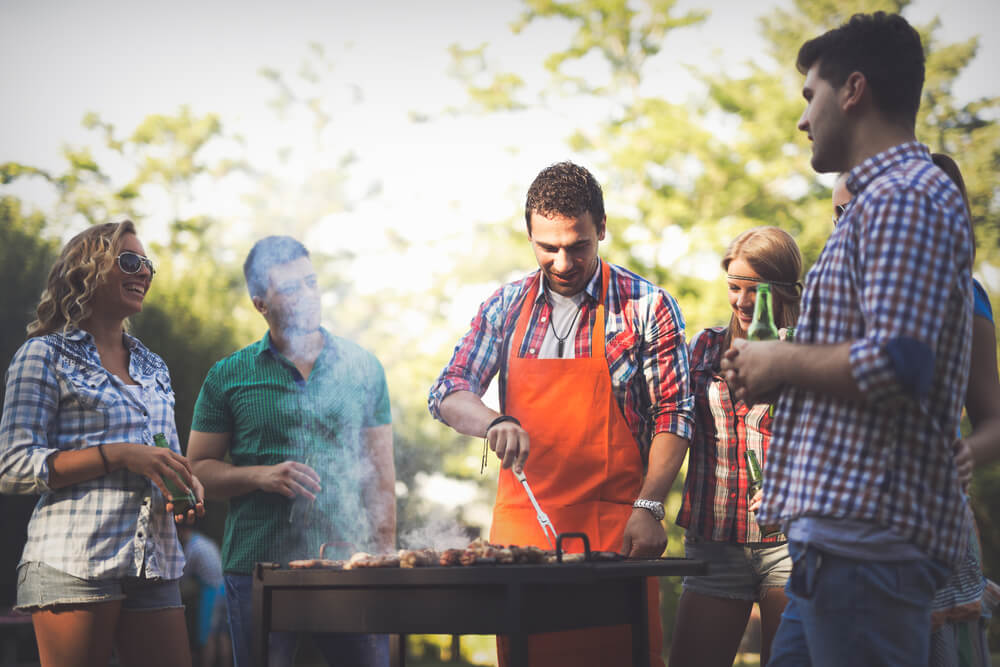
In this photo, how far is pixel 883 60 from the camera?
5.92ft

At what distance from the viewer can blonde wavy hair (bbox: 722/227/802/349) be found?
313cm

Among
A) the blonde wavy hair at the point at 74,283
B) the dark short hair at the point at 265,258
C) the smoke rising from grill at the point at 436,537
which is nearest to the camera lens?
the blonde wavy hair at the point at 74,283

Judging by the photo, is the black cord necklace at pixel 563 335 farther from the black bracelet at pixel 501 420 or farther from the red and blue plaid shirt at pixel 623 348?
the black bracelet at pixel 501 420

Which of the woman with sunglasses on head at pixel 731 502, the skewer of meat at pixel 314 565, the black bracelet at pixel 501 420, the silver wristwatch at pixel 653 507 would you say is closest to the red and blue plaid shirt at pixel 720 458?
the woman with sunglasses on head at pixel 731 502

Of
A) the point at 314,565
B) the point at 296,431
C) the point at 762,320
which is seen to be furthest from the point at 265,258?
the point at 762,320

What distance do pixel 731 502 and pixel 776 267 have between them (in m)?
0.85

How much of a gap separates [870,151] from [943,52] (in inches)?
379

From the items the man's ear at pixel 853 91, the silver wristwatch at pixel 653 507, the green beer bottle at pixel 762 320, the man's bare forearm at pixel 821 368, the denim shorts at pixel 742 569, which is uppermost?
the man's ear at pixel 853 91

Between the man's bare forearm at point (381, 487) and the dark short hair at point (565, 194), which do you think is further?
the man's bare forearm at point (381, 487)

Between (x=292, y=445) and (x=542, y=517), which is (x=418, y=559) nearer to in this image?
(x=542, y=517)

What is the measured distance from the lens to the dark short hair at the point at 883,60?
1.81 meters

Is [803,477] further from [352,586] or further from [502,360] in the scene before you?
[502,360]

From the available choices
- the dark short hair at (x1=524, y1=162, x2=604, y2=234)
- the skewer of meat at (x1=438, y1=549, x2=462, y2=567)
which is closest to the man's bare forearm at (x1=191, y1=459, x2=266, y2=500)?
the skewer of meat at (x1=438, y1=549, x2=462, y2=567)

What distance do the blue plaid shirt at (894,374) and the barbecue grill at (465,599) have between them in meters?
0.66
